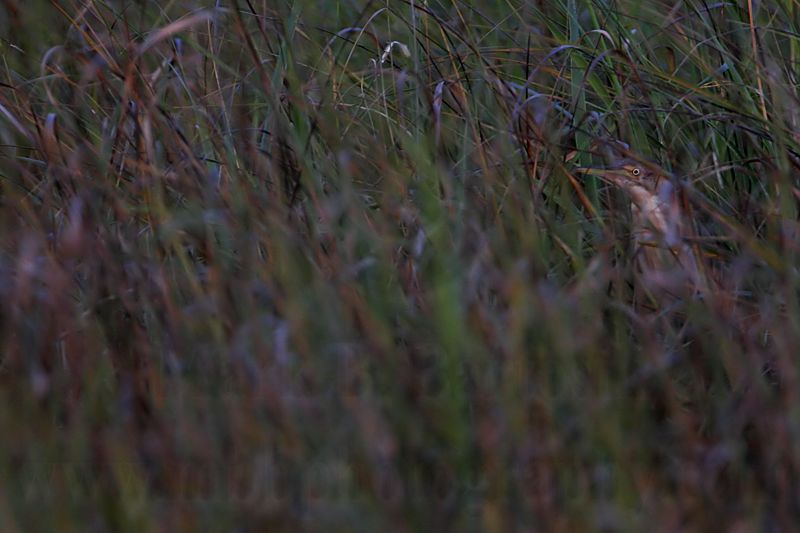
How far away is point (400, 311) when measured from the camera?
9.55 ft

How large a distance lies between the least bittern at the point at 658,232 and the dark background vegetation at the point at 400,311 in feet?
0.20

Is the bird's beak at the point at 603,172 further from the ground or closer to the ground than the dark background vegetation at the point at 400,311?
closer to the ground

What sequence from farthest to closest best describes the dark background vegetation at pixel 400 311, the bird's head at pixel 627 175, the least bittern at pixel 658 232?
the bird's head at pixel 627 175 → the least bittern at pixel 658 232 → the dark background vegetation at pixel 400 311

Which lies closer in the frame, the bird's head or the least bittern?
the least bittern

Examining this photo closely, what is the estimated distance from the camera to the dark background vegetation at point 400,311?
8.19ft

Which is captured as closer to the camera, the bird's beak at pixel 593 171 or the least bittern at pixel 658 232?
the least bittern at pixel 658 232

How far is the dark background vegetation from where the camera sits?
2496 millimetres

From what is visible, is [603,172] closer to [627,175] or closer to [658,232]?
[627,175]

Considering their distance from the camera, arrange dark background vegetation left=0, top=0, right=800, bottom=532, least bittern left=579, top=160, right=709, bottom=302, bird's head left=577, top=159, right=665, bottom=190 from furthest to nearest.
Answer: bird's head left=577, top=159, right=665, bottom=190
least bittern left=579, top=160, right=709, bottom=302
dark background vegetation left=0, top=0, right=800, bottom=532

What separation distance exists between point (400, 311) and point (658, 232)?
0.59 meters

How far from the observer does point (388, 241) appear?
2998 millimetres

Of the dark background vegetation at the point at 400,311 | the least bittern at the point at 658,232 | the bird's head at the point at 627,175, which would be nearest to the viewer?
the dark background vegetation at the point at 400,311

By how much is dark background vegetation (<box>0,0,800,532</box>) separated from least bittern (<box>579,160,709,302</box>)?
0.06 meters

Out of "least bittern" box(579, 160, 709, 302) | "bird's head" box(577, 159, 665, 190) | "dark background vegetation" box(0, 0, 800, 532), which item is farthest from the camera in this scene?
"bird's head" box(577, 159, 665, 190)
